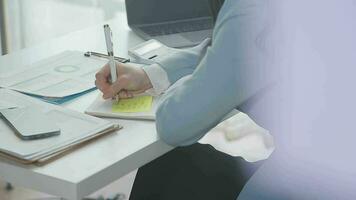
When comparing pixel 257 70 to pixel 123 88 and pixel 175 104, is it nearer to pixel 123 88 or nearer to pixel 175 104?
pixel 175 104

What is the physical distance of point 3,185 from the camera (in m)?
2.24

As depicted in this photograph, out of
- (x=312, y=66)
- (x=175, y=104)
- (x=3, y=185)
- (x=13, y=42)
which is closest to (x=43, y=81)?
(x=175, y=104)

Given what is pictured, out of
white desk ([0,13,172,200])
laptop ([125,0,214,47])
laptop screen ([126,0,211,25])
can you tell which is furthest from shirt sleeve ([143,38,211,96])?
laptop screen ([126,0,211,25])

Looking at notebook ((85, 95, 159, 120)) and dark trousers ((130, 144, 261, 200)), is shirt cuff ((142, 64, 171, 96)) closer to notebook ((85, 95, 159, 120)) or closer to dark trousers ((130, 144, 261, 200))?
notebook ((85, 95, 159, 120))

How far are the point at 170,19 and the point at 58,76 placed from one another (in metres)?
0.53

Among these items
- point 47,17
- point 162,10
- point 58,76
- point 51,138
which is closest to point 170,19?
point 162,10

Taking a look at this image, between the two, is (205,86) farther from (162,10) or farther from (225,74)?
(162,10)

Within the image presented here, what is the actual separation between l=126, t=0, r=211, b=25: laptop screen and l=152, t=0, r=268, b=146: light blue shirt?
2.47 feet

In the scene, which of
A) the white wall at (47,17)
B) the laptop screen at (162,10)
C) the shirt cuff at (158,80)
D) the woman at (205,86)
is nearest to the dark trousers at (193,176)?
the woman at (205,86)

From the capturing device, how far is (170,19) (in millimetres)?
1755

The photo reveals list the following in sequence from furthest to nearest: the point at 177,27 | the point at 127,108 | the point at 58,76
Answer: the point at 177,27, the point at 58,76, the point at 127,108

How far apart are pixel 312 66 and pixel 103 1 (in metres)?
1.82

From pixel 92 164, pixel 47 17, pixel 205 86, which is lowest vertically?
pixel 47 17

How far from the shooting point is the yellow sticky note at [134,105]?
3.78 feet
